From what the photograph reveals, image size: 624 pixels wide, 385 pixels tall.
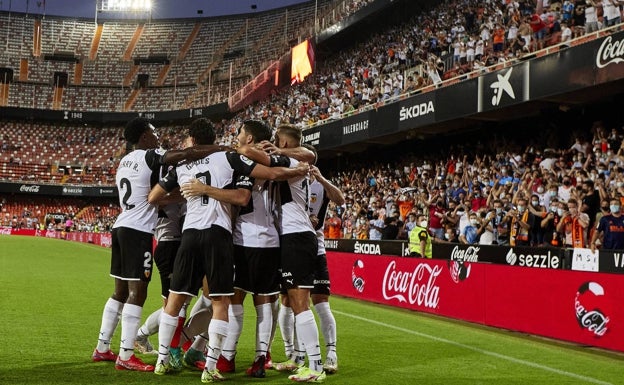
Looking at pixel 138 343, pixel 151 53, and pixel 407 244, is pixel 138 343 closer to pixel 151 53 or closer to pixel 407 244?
pixel 407 244

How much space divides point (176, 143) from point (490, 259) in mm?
49231

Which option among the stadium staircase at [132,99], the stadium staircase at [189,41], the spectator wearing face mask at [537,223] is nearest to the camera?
the spectator wearing face mask at [537,223]

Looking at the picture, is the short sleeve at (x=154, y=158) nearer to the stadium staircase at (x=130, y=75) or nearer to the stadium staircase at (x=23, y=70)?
the stadium staircase at (x=130, y=75)

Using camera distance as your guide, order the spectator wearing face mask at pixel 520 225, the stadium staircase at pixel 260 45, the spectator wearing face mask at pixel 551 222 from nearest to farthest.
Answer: the spectator wearing face mask at pixel 551 222 < the spectator wearing face mask at pixel 520 225 < the stadium staircase at pixel 260 45

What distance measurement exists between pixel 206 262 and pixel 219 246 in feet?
0.59

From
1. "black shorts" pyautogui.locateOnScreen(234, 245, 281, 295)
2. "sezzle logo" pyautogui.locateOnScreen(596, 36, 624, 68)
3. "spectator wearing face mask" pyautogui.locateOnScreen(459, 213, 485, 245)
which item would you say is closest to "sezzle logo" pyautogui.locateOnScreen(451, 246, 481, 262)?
"spectator wearing face mask" pyautogui.locateOnScreen(459, 213, 485, 245)

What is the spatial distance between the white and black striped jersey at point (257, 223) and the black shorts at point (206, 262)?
26 centimetres

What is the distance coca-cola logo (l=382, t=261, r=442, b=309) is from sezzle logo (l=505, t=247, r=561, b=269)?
217cm

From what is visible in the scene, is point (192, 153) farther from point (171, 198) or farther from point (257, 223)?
point (257, 223)

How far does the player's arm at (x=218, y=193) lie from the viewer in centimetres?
608

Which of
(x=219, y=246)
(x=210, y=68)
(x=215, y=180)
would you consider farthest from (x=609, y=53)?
(x=210, y=68)

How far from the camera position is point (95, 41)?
7344 centimetres

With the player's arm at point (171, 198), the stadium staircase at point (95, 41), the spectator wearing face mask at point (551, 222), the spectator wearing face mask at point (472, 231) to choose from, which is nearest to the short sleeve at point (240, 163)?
the player's arm at point (171, 198)

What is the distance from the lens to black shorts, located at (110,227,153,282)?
664cm
